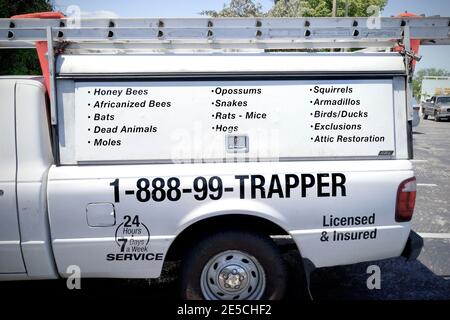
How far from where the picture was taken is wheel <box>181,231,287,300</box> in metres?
2.91

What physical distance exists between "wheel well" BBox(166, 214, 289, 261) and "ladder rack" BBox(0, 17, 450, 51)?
145 centimetres

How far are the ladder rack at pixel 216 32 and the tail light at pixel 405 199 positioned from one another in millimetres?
1170

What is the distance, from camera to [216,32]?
294 centimetres

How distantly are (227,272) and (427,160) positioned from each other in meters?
9.89

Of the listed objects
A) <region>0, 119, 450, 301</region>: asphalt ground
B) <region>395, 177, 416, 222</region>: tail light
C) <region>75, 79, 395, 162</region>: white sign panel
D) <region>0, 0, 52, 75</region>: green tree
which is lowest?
<region>0, 119, 450, 301</region>: asphalt ground

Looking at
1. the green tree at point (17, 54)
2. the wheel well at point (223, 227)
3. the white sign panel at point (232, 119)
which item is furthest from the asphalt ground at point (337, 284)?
the green tree at point (17, 54)

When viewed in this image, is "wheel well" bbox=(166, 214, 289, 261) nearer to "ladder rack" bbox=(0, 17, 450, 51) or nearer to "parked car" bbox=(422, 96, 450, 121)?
"ladder rack" bbox=(0, 17, 450, 51)

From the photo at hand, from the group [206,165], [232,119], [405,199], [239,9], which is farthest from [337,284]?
[239,9]

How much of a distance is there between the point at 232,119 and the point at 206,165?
425 mm

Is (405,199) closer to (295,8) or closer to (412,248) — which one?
(412,248)

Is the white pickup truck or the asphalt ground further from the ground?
the white pickup truck

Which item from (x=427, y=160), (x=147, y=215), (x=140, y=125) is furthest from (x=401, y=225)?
(x=427, y=160)

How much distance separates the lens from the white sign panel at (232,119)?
2873 millimetres

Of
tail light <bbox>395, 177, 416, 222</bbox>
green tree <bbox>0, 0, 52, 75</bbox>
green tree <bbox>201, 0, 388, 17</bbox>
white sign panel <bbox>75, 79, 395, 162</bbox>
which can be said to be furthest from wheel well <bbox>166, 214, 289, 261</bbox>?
green tree <bbox>201, 0, 388, 17</bbox>
